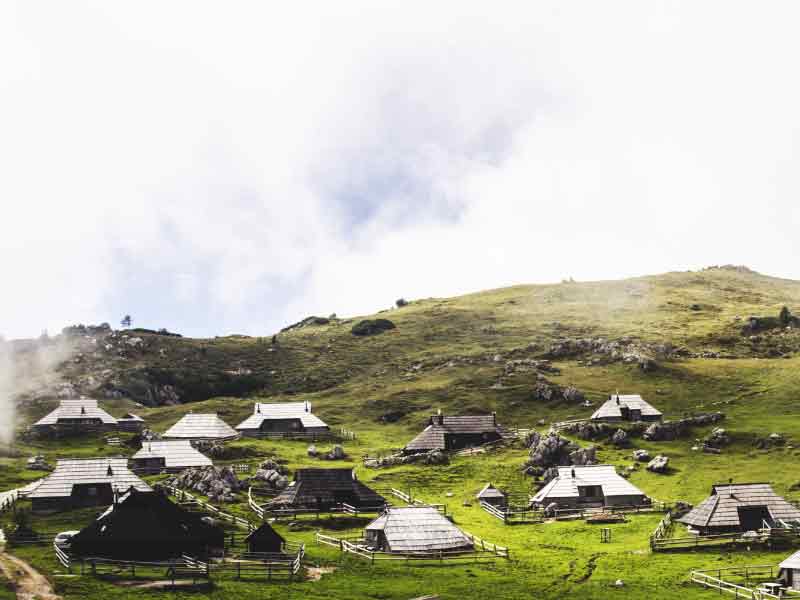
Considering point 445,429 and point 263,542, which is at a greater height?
point 445,429

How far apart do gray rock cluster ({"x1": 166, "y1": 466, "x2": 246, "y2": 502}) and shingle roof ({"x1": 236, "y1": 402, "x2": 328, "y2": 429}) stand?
3931cm

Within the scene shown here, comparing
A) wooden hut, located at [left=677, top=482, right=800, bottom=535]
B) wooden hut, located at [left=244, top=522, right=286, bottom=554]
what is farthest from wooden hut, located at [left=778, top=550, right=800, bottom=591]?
wooden hut, located at [left=244, top=522, right=286, bottom=554]

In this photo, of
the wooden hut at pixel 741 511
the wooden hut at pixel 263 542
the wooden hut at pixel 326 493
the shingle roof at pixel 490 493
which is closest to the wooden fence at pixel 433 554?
the wooden hut at pixel 263 542

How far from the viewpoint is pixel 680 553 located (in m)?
65.6

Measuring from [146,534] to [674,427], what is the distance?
236 feet

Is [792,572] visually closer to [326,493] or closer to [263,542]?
[263,542]

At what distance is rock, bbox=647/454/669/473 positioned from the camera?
314 ft

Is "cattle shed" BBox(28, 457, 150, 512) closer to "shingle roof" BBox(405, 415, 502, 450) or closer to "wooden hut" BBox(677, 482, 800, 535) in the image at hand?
"shingle roof" BBox(405, 415, 502, 450)

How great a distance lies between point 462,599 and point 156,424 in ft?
327

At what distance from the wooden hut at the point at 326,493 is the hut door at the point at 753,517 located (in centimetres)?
3436

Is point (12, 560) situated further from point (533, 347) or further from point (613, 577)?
point (533, 347)

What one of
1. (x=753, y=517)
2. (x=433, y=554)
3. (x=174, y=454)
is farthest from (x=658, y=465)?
(x=174, y=454)

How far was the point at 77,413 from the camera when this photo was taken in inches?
5246

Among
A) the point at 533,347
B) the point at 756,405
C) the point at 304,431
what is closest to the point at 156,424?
the point at 304,431
